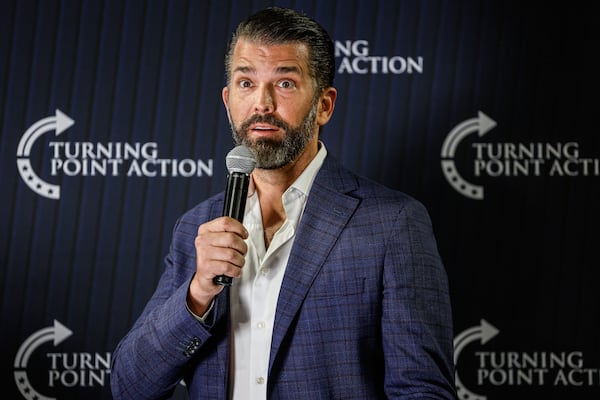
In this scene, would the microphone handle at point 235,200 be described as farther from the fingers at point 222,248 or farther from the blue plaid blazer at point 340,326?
the blue plaid blazer at point 340,326

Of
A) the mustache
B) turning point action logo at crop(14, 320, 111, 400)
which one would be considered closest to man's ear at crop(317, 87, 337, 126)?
the mustache

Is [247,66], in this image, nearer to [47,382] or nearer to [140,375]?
[140,375]

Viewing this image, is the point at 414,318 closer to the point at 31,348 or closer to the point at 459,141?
the point at 459,141

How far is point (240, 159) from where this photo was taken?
1340 millimetres

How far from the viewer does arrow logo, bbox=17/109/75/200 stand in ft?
7.11

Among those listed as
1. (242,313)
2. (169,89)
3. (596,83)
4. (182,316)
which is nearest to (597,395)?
(596,83)

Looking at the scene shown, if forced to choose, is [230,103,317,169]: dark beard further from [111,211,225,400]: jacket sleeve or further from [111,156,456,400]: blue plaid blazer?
[111,211,225,400]: jacket sleeve

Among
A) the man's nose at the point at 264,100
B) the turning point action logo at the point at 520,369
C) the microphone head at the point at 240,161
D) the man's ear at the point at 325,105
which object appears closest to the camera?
the microphone head at the point at 240,161

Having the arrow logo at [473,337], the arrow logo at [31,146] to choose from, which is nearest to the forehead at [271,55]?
the arrow logo at [31,146]

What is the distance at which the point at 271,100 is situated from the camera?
1.45 meters

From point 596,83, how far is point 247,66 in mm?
1165

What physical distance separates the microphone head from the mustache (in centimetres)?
9

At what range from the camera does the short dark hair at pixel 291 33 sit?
4.87ft

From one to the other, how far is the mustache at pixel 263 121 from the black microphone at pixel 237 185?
8 cm
